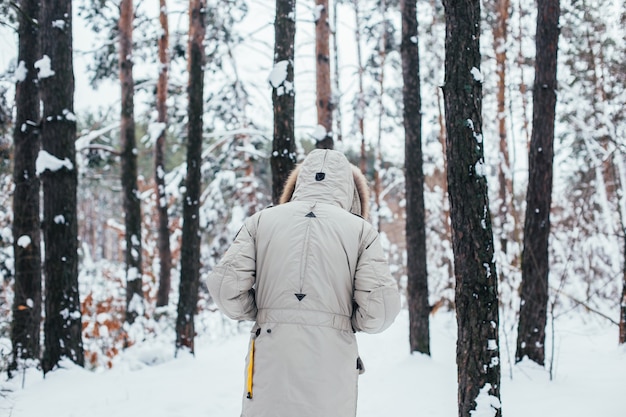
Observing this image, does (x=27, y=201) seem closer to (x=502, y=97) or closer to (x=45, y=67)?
(x=45, y=67)

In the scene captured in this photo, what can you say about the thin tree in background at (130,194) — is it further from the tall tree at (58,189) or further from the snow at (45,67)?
the snow at (45,67)

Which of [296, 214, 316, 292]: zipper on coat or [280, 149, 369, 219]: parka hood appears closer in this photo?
[296, 214, 316, 292]: zipper on coat

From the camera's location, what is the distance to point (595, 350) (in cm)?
777

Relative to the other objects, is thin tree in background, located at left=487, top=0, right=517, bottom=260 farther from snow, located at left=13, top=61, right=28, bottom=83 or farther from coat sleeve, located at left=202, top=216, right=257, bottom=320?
coat sleeve, located at left=202, top=216, right=257, bottom=320

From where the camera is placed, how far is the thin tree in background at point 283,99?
674cm

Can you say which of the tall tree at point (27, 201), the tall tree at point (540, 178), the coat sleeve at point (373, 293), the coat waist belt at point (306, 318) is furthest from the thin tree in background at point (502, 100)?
the coat waist belt at point (306, 318)

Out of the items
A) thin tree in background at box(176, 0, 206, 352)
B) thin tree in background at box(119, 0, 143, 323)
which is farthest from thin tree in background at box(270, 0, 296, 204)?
thin tree in background at box(119, 0, 143, 323)

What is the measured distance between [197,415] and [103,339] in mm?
6076

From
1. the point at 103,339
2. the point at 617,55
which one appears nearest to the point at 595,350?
the point at 103,339

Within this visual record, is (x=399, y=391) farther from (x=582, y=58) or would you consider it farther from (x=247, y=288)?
(x=582, y=58)

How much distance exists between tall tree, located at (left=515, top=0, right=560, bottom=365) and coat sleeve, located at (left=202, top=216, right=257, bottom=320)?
192 inches

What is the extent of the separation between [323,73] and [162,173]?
5.79 metres

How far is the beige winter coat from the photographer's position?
8.38 ft

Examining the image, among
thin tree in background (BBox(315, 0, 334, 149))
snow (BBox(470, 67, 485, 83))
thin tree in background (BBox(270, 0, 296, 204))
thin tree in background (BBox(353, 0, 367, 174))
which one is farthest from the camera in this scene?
thin tree in background (BBox(353, 0, 367, 174))
